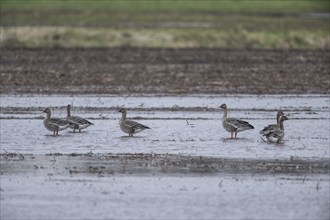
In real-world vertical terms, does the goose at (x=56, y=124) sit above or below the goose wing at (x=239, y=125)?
below

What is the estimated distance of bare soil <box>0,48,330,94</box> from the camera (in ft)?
124

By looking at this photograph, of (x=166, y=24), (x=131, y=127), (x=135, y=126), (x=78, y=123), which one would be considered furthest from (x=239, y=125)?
(x=166, y=24)

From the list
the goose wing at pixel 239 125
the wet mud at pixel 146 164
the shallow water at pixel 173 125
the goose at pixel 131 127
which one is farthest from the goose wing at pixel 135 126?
the wet mud at pixel 146 164

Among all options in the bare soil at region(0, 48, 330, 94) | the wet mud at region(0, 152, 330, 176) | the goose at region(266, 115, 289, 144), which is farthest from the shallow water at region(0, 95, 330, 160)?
the bare soil at region(0, 48, 330, 94)

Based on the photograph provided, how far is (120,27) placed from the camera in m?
66.1

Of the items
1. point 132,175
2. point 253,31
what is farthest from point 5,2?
point 132,175

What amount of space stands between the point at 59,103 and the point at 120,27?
33.5 metres

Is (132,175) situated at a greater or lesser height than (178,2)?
lesser

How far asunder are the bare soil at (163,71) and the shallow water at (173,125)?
274 centimetres

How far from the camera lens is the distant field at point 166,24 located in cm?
6103

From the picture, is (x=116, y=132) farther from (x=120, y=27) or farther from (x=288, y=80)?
(x=120, y=27)

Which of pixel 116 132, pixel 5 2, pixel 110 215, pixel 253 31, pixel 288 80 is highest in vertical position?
pixel 5 2

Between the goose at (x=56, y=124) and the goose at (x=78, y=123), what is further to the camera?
the goose at (x=78, y=123)

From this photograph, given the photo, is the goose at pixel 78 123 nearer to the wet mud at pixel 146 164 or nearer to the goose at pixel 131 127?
the goose at pixel 131 127
